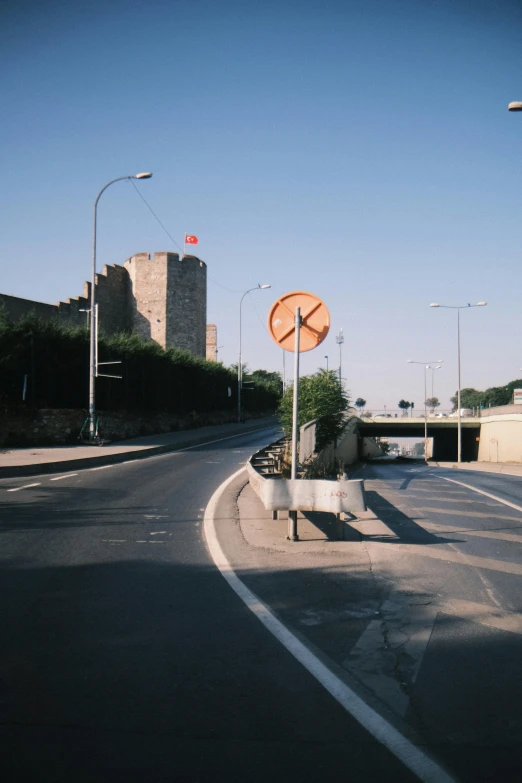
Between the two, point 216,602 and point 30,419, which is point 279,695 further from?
point 30,419

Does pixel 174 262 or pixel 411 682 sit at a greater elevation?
pixel 174 262

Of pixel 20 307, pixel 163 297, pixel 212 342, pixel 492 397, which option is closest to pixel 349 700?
pixel 20 307

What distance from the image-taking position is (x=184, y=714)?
364cm

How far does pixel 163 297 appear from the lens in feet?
208

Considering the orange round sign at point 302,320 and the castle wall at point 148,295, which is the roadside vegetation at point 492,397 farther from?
the orange round sign at point 302,320

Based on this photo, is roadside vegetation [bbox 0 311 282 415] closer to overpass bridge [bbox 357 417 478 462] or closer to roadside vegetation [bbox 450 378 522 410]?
overpass bridge [bbox 357 417 478 462]

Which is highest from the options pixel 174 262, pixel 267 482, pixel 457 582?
pixel 174 262

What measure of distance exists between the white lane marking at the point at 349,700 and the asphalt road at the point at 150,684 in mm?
66

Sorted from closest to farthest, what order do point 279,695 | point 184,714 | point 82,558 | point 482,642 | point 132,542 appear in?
point 184,714
point 279,695
point 482,642
point 82,558
point 132,542

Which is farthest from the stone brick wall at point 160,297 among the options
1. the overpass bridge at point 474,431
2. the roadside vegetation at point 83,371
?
the overpass bridge at point 474,431

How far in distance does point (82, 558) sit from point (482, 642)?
4368 millimetres

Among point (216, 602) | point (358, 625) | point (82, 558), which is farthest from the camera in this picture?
point (82, 558)

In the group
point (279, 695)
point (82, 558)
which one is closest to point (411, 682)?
point (279, 695)

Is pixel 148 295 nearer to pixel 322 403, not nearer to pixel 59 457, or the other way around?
pixel 322 403
